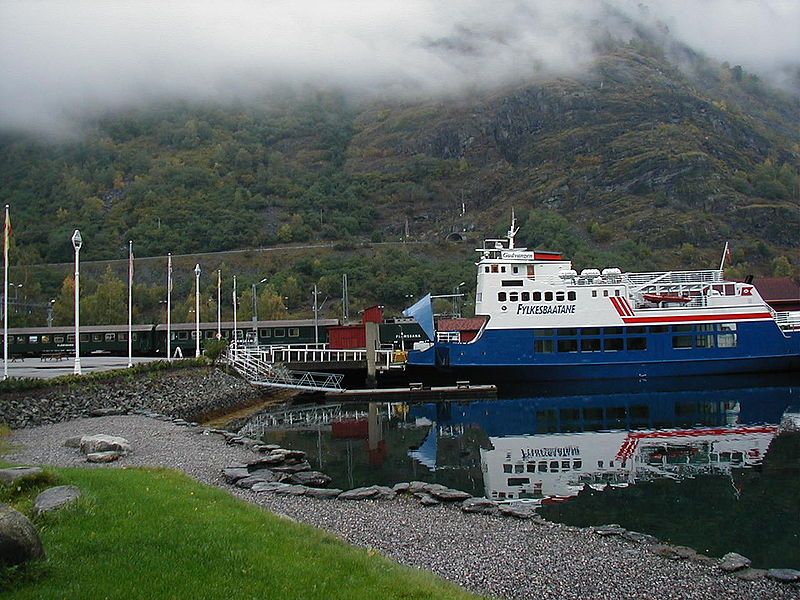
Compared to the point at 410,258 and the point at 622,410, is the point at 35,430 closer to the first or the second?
the point at 622,410

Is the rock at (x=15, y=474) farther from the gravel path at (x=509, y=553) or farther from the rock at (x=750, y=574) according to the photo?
the rock at (x=750, y=574)

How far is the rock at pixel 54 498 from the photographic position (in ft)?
25.3

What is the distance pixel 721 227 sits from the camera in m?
106

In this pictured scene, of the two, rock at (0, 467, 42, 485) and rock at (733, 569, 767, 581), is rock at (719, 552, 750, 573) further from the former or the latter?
rock at (0, 467, 42, 485)

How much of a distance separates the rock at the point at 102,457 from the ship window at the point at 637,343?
31804 mm

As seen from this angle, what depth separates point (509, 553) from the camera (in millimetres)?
9820

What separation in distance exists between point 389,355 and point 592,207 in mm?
86820

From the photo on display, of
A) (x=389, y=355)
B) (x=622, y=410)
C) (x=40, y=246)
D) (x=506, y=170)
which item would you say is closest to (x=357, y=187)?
(x=506, y=170)

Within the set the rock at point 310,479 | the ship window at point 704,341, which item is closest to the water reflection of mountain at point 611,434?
the rock at point 310,479

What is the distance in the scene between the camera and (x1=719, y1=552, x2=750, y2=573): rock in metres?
9.84

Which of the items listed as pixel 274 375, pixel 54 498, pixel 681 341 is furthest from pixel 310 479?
pixel 681 341

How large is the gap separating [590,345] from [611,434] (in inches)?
659

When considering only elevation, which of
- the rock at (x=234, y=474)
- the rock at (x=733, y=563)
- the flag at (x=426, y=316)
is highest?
the flag at (x=426, y=316)

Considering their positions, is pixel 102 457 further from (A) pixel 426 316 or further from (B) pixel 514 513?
(A) pixel 426 316
